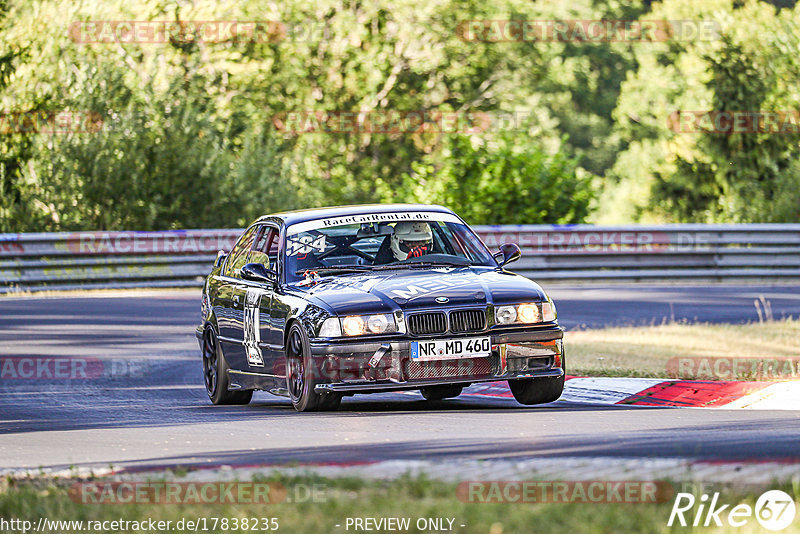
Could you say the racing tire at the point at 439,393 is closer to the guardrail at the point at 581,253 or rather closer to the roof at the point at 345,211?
the roof at the point at 345,211

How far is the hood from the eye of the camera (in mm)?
10383

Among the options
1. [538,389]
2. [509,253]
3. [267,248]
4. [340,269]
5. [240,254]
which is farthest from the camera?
[240,254]

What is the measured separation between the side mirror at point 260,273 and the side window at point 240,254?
2.89ft

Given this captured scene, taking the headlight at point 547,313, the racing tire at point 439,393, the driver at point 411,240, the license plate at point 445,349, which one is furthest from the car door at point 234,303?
the headlight at point 547,313

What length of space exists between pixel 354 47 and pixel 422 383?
36352 millimetres

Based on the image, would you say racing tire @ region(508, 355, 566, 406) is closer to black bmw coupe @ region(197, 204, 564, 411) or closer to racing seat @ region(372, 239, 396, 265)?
black bmw coupe @ region(197, 204, 564, 411)

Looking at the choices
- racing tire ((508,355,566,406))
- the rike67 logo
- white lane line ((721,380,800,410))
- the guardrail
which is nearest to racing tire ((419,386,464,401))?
racing tire ((508,355,566,406))

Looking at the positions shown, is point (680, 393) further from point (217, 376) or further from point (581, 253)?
point (581, 253)

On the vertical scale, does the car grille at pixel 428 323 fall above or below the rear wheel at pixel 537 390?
above

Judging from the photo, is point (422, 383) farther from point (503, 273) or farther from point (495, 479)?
point (495, 479)

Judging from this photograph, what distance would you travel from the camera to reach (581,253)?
2720 cm

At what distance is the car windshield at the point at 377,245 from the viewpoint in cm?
1147

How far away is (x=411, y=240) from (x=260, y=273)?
3.99ft

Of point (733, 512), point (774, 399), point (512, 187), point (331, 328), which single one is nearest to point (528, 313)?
point (331, 328)
